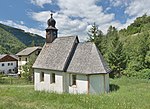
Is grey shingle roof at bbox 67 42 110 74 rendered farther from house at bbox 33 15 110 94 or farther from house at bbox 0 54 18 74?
house at bbox 0 54 18 74

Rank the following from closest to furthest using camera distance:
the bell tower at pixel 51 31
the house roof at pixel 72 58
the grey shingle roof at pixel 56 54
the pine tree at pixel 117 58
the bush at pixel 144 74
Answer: the house roof at pixel 72 58
the grey shingle roof at pixel 56 54
the bell tower at pixel 51 31
the bush at pixel 144 74
the pine tree at pixel 117 58

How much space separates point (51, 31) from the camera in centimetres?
3169

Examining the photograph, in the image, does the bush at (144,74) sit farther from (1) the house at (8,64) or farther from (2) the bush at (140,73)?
(1) the house at (8,64)

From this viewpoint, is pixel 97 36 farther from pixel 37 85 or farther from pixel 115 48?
pixel 37 85

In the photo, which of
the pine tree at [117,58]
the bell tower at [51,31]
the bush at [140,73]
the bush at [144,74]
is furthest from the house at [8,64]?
the bush at [144,74]

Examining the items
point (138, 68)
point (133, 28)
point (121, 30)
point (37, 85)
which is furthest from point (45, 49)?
point (121, 30)

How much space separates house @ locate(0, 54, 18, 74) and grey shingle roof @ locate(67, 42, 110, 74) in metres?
55.5

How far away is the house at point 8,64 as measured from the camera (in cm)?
7588

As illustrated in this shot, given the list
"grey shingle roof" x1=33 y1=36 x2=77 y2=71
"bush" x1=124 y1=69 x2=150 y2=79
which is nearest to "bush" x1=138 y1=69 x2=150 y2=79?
"bush" x1=124 y1=69 x2=150 y2=79

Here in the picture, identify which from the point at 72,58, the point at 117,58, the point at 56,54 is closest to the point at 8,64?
the point at 117,58

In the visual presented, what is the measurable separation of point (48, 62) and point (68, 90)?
502 cm

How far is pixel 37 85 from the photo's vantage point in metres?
30.8

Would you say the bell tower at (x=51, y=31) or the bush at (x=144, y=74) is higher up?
the bell tower at (x=51, y=31)

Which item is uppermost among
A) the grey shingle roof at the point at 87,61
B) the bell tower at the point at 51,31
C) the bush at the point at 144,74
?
the bell tower at the point at 51,31
